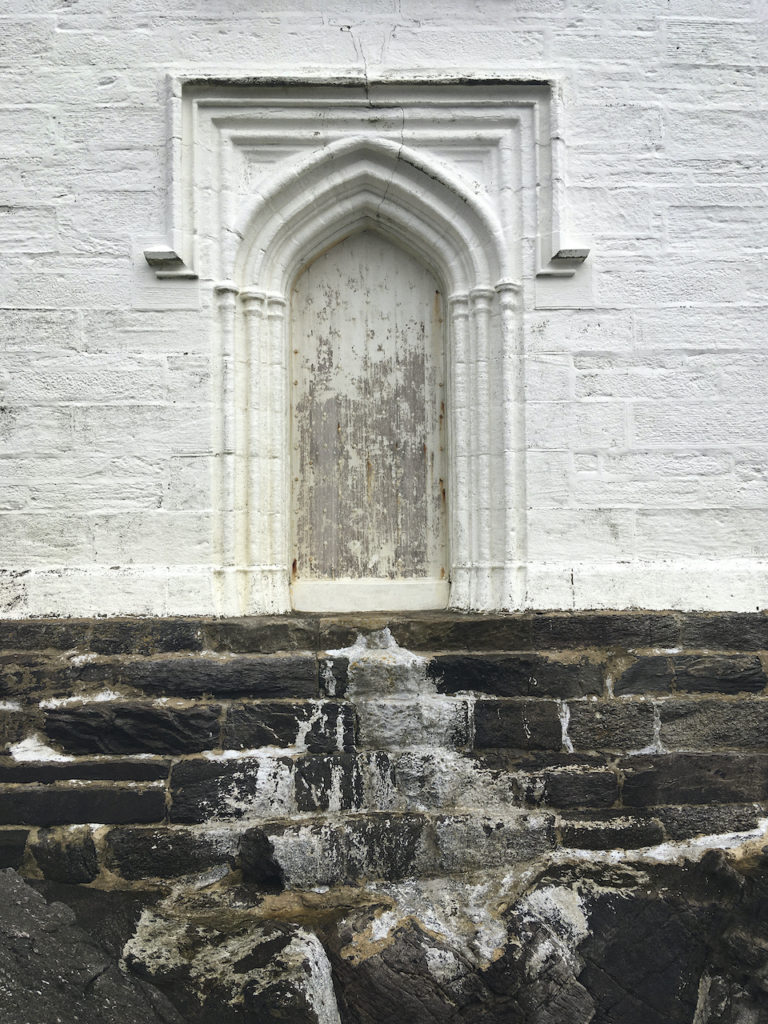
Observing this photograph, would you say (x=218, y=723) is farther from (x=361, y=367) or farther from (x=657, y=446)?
(x=657, y=446)

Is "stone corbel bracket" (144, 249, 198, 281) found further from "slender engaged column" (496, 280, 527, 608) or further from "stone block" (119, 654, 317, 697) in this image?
"stone block" (119, 654, 317, 697)

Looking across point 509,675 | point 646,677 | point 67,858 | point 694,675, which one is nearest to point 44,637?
point 67,858

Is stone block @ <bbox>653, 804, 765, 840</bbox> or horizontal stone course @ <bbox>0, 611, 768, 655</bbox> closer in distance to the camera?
stone block @ <bbox>653, 804, 765, 840</bbox>

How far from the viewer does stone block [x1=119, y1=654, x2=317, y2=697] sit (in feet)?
12.3

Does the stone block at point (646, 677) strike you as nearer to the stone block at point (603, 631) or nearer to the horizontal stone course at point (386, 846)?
the stone block at point (603, 631)

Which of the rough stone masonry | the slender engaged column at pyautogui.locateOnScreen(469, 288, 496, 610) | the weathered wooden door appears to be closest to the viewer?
the rough stone masonry

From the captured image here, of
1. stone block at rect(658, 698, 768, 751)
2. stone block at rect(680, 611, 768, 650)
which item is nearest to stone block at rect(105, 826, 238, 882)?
stone block at rect(658, 698, 768, 751)

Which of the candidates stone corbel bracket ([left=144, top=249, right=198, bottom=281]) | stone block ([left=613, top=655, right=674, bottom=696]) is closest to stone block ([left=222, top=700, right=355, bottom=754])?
stone block ([left=613, top=655, right=674, bottom=696])

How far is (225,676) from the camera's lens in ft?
12.3

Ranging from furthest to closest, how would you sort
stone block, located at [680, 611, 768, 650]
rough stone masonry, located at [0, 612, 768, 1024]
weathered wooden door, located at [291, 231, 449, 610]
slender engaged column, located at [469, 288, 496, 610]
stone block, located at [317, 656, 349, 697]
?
weathered wooden door, located at [291, 231, 449, 610] → slender engaged column, located at [469, 288, 496, 610] → stone block, located at [680, 611, 768, 650] → stone block, located at [317, 656, 349, 697] → rough stone masonry, located at [0, 612, 768, 1024]

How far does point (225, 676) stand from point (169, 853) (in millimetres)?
819

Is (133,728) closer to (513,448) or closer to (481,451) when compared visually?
(481,451)

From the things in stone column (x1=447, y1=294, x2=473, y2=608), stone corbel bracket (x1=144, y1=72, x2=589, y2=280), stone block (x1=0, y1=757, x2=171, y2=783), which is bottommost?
stone block (x1=0, y1=757, x2=171, y2=783)

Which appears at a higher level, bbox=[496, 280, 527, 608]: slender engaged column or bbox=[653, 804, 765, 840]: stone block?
bbox=[496, 280, 527, 608]: slender engaged column
